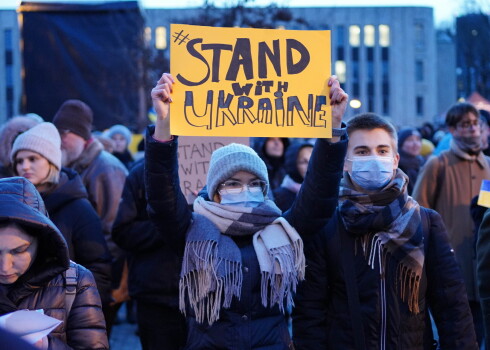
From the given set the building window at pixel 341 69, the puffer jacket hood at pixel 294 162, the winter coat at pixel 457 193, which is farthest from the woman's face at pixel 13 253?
the building window at pixel 341 69

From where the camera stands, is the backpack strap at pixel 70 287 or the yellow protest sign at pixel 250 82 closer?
the backpack strap at pixel 70 287

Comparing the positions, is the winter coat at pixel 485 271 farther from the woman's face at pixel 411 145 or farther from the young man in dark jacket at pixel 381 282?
the woman's face at pixel 411 145

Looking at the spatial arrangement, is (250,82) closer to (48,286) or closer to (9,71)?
(48,286)

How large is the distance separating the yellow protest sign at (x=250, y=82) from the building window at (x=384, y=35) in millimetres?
66855

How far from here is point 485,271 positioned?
3736 millimetres

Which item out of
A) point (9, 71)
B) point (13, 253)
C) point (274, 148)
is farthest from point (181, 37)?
point (9, 71)

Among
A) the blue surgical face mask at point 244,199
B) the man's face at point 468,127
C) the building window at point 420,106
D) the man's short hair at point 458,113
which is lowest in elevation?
the blue surgical face mask at point 244,199

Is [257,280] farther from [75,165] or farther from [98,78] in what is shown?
[98,78]

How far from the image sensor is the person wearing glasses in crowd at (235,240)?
3617 millimetres

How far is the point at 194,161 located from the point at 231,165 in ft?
5.64

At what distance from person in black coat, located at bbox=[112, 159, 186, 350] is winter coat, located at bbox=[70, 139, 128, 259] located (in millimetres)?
797

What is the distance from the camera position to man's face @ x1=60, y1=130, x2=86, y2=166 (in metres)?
6.29

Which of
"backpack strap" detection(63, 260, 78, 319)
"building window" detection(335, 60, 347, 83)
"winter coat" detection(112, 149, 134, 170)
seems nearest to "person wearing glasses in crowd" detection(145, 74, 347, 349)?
"backpack strap" detection(63, 260, 78, 319)

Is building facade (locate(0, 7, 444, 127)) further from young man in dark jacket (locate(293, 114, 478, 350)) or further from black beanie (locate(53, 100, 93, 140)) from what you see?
young man in dark jacket (locate(293, 114, 478, 350))
